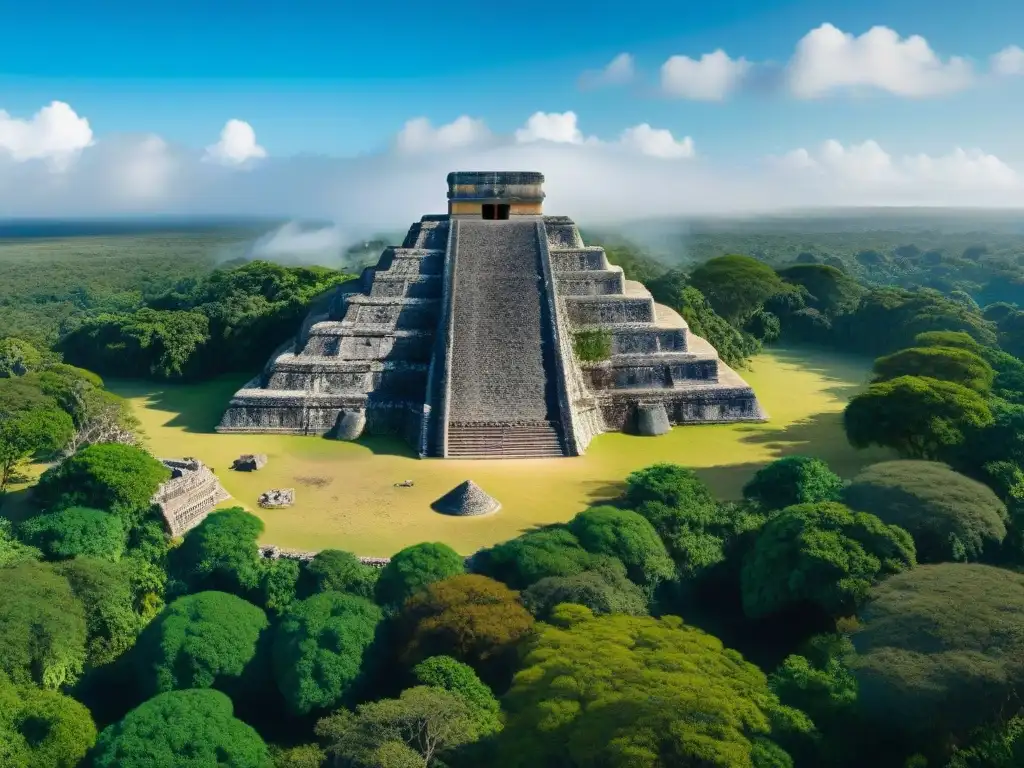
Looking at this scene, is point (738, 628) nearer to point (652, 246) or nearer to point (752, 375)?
point (752, 375)

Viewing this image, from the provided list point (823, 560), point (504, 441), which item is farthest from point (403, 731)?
point (504, 441)

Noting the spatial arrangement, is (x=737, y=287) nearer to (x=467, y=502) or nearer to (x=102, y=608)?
(x=467, y=502)

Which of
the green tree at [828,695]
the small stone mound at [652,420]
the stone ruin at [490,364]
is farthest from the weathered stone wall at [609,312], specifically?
the green tree at [828,695]

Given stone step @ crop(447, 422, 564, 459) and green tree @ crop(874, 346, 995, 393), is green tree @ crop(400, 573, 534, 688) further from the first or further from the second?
green tree @ crop(874, 346, 995, 393)

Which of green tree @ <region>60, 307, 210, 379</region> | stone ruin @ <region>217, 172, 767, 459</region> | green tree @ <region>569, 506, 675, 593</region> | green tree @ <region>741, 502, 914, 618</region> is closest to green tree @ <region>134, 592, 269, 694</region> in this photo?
green tree @ <region>569, 506, 675, 593</region>

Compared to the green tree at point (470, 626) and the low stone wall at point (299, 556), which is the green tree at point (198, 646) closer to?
the low stone wall at point (299, 556)

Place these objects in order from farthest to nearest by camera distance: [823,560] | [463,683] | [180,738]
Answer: [823,560] → [463,683] → [180,738]
